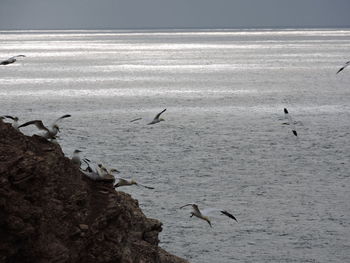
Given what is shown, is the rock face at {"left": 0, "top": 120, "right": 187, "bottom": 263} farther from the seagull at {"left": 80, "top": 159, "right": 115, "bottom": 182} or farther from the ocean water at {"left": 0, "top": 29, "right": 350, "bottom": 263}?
the ocean water at {"left": 0, "top": 29, "right": 350, "bottom": 263}

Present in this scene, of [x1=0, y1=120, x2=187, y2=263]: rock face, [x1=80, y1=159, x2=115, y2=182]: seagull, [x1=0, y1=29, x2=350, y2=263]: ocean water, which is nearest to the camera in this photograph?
[x1=0, y1=120, x2=187, y2=263]: rock face

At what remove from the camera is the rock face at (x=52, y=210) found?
6.83 metres

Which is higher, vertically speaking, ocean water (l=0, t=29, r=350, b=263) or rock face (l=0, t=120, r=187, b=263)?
rock face (l=0, t=120, r=187, b=263)

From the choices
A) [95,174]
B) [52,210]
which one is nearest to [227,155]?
[95,174]

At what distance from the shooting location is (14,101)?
4622cm

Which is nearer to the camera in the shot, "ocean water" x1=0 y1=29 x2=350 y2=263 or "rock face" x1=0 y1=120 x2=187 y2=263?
"rock face" x1=0 y1=120 x2=187 y2=263

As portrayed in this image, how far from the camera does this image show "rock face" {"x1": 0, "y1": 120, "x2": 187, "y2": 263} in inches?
269

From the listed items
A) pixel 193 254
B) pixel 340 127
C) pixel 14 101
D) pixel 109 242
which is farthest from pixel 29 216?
pixel 14 101

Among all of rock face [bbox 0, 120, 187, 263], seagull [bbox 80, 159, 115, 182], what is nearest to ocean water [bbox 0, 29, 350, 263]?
seagull [bbox 80, 159, 115, 182]

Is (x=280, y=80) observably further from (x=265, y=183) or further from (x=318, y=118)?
(x=265, y=183)

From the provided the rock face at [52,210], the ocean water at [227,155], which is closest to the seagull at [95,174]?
the rock face at [52,210]

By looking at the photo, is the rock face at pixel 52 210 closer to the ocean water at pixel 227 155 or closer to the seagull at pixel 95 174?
the seagull at pixel 95 174

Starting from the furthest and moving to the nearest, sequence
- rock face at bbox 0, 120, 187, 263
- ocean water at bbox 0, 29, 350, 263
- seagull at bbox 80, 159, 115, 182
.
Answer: ocean water at bbox 0, 29, 350, 263 → seagull at bbox 80, 159, 115, 182 → rock face at bbox 0, 120, 187, 263

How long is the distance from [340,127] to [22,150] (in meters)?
27.0
